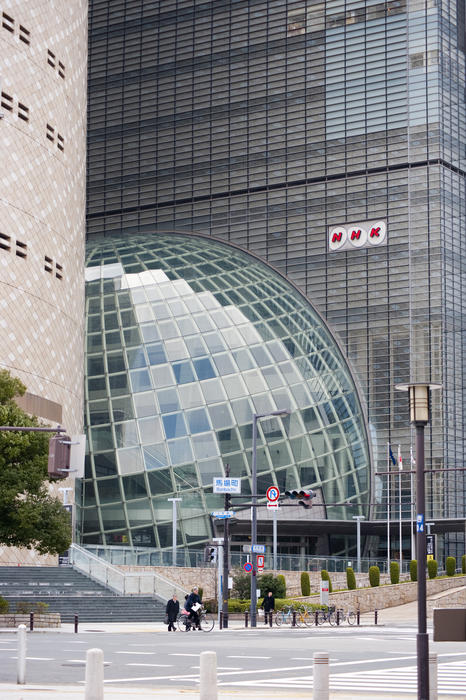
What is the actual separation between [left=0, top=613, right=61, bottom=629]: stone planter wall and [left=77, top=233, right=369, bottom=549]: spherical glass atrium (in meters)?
34.9

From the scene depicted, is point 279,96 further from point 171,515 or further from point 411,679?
point 411,679

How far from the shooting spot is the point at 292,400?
89.1 meters

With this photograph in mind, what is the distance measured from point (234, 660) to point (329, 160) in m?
77.3

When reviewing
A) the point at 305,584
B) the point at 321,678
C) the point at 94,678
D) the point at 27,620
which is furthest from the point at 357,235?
the point at 94,678

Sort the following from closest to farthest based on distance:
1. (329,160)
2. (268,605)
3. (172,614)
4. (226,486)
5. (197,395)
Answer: (172,614)
(226,486)
(268,605)
(197,395)
(329,160)

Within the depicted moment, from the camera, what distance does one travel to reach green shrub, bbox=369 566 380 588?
7425cm

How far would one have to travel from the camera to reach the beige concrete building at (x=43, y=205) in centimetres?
6331

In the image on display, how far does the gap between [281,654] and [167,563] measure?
34923 mm

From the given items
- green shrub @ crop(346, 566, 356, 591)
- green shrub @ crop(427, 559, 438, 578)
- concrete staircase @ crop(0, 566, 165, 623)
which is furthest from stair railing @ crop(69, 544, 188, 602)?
green shrub @ crop(427, 559, 438, 578)

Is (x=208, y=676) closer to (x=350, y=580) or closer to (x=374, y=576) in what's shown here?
(x=350, y=580)

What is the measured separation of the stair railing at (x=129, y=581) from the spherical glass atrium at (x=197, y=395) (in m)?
20.2

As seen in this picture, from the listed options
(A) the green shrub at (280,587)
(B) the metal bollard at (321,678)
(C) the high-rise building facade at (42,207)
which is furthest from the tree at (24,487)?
(B) the metal bollard at (321,678)

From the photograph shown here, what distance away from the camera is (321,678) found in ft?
56.4

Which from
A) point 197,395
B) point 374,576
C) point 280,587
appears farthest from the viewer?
point 197,395
